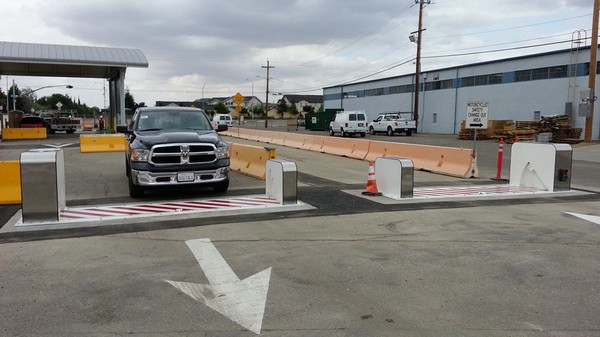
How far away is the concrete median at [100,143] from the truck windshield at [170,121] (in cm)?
1279

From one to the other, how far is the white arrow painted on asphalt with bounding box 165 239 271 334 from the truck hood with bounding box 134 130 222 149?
406cm

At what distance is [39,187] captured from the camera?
7.59 meters

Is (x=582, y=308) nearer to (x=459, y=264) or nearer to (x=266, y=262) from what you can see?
(x=459, y=264)

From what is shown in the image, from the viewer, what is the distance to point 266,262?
18.9 feet

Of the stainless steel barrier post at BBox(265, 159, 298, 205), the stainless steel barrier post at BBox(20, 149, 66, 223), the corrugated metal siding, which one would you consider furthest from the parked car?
the stainless steel barrier post at BBox(265, 159, 298, 205)

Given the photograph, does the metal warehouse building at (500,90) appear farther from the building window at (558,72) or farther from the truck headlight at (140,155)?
the truck headlight at (140,155)

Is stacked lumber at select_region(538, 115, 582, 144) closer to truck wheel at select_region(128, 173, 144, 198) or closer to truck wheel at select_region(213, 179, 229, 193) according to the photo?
truck wheel at select_region(213, 179, 229, 193)

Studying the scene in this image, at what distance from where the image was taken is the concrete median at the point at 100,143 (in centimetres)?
2277

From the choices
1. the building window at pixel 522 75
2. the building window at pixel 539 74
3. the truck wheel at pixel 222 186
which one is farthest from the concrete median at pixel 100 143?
the building window at pixel 522 75

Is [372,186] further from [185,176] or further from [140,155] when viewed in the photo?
[140,155]

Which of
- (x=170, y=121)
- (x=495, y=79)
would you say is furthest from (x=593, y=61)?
(x=170, y=121)

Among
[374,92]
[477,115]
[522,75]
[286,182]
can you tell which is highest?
[522,75]

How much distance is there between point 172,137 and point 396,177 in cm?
457

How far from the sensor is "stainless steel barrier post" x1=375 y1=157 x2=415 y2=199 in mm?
9961
